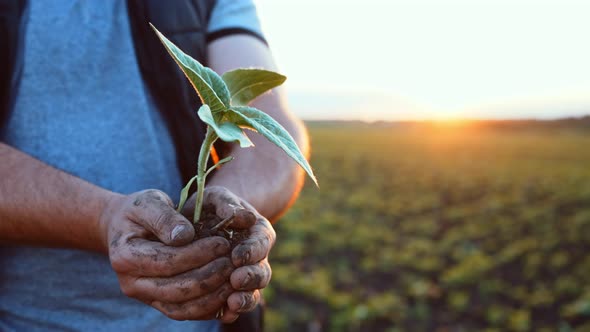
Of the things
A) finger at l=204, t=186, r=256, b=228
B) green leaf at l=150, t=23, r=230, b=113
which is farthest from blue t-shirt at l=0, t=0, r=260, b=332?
green leaf at l=150, t=23, r=230, b=113

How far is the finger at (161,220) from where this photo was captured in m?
1.07

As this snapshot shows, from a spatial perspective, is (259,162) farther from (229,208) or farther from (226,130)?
(226,130)

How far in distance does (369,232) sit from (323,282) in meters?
2.27

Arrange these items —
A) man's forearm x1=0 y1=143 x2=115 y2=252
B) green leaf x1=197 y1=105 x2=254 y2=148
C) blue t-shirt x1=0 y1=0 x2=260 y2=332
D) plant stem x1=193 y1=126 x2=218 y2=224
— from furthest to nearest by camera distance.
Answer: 1. blue t-shirt x1=0 y1=0 x2=260 y2=332
2. man's forearm x1=0 y1=143 x2=115 y2=252
3. plant stem x1=193 y1=126 x2=218 y2=224
4. green leaf x1=197 y1=105 x2=254 y2=148

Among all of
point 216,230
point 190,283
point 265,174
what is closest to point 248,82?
point 216,230

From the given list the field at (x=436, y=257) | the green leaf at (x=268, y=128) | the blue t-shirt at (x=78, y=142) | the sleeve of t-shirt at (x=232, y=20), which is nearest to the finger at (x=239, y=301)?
the green leaf at (x=268, y=128)

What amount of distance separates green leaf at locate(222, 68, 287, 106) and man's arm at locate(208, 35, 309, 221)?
0.49 metres

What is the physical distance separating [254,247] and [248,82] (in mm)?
352

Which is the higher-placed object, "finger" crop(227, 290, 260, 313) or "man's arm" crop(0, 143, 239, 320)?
"man's arm" crop(0, 143, 239, 320)

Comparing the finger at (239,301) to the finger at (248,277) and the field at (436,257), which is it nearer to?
the finger at (248,277)

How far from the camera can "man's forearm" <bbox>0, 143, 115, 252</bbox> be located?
1.34 metres

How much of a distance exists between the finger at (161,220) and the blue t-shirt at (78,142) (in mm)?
509

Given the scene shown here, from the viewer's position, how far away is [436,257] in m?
6.73

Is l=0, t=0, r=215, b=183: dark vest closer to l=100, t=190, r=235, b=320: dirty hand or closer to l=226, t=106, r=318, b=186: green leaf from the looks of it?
l=100, t=190, r=235, b=320: dirty hand
